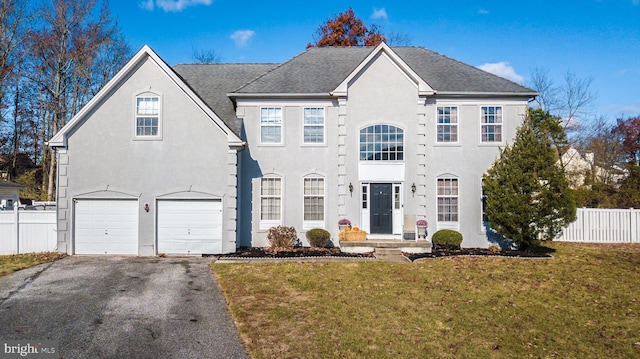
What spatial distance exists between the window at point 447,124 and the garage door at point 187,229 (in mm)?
9707

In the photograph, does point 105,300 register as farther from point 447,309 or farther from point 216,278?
point 447,309

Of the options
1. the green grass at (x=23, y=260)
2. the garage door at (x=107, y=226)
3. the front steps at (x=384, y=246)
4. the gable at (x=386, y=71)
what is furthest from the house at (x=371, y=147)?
the green grass at (x=23, y=260)

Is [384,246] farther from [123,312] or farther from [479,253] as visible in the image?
[123,312]

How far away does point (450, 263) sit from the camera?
12977 millimetres

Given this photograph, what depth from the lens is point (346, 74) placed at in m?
17.5

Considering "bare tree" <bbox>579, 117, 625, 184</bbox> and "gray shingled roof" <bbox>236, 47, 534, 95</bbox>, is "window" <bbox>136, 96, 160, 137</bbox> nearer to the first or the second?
"gray shingled roof" <bbox>236, 47, 534, 95</bbox>

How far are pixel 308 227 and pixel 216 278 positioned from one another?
→ 568cm

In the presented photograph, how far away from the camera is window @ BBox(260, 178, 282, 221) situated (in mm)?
16250

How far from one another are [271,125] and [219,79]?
4.74 metres

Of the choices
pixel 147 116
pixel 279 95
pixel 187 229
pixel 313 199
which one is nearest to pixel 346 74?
pixel 279 95

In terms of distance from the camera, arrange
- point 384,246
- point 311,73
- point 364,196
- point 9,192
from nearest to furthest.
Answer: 1. point 384,246
2. point 364,196
3. point 311,73
4. point 9,192
